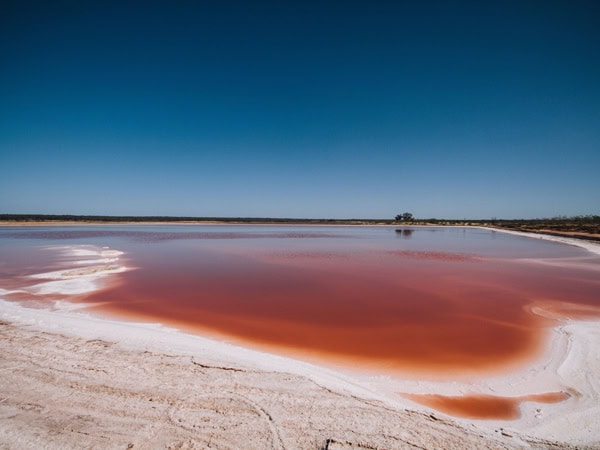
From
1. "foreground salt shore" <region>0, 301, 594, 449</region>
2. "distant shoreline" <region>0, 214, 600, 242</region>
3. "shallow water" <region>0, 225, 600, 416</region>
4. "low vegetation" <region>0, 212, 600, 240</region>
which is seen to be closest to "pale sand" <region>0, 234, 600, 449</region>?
"foreground salt shore" <region>0, 301, 594, 449</region>

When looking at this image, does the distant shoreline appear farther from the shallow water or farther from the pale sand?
the pale sand

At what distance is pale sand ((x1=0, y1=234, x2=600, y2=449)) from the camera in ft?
10.6

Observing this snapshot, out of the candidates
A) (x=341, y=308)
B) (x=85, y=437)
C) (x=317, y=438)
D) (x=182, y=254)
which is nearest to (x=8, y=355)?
(x=85, y=437)

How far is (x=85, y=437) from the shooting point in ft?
10.4

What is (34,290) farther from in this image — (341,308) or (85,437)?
(341,308)

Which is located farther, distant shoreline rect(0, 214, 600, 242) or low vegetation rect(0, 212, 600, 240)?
low vegetation rect(0, 212, 600, 240)

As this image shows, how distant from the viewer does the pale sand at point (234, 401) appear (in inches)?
127

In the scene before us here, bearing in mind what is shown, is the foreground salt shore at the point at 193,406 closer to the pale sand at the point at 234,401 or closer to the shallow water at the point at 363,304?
the pale sand at the point at 234,401

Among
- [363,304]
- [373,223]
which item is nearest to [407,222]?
[373,223]

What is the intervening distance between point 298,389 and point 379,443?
133 cm

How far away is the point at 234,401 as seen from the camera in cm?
382

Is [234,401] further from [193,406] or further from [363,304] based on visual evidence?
[363,304]

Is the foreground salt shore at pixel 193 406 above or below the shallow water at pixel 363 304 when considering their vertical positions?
above

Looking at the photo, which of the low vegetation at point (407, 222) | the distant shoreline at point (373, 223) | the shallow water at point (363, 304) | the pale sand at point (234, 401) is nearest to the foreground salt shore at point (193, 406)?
the pale sand at point (234, 401)
